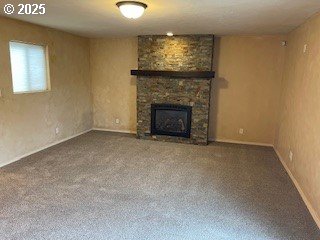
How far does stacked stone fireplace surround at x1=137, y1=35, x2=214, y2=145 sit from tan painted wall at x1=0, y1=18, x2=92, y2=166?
1394mm

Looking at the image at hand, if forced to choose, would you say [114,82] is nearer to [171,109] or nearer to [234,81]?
[171,109]

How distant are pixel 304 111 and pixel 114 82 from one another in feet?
13.5

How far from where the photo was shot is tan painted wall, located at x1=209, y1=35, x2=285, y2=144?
16.3ft

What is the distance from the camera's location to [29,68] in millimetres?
4254

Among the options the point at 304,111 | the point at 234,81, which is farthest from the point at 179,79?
Answer: the point at 304,111

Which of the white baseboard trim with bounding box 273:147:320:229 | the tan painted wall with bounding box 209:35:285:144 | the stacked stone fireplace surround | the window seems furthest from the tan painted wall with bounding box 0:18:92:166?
the white baseboard trim with bounding box 273:147:320:229

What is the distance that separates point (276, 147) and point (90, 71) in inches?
177

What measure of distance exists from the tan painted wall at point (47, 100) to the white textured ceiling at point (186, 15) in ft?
1.07

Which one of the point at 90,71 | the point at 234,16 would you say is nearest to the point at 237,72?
the point at 234,16

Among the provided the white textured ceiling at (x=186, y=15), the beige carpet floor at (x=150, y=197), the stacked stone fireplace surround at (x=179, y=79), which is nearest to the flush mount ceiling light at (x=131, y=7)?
the white textured ceiling at (x=186, y=15)

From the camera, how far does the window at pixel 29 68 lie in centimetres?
396

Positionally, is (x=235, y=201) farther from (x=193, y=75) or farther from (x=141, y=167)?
(x=193, y=75)

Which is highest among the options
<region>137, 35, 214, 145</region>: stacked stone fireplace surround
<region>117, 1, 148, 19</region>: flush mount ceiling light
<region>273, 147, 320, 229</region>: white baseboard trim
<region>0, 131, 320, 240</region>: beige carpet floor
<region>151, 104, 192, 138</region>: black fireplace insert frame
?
<region>117, 1, 148, 19</region>: flush mount ceiling light

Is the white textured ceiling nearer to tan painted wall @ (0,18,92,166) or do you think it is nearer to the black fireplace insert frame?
tan painted wall @ (0,18,92,166)
